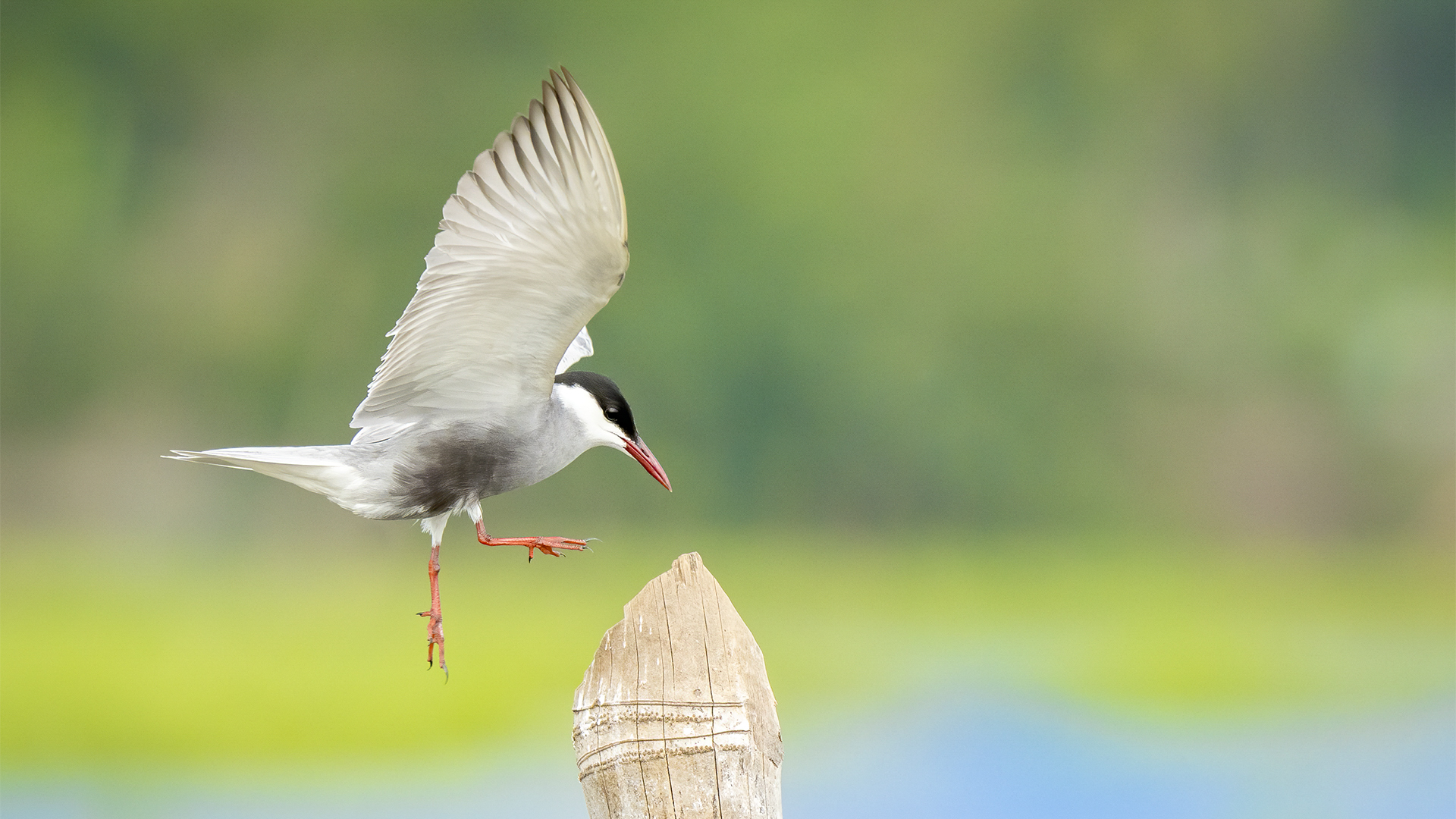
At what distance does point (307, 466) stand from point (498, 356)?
1.18ft

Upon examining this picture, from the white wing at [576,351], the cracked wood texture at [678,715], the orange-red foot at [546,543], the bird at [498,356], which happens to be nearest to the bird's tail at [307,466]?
the bird at [498,356]

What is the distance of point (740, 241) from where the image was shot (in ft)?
24.5

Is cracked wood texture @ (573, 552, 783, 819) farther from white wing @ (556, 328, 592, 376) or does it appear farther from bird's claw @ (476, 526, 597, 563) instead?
white wing @ (556, 328, 592, 376)

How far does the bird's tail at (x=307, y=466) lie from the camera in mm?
2133

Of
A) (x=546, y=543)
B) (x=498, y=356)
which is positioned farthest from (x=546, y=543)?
(x=498, y=356)

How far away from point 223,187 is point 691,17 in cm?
281

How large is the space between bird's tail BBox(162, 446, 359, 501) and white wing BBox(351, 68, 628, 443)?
4.9 inches

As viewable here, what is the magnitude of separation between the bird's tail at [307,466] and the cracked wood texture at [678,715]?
2.75 feet

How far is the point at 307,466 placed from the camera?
2193mm

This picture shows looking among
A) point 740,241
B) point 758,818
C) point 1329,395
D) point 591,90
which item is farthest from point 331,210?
point 758,818

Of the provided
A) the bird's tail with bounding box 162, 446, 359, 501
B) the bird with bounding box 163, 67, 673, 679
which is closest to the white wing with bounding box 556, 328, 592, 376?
the bird with bounding box 163, 67, 673, 679

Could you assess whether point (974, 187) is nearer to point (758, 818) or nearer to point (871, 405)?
point (871, 405)

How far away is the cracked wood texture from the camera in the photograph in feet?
4.89

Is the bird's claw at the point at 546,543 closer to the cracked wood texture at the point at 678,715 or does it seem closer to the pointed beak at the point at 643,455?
the pointed beak at the point at 643,455
